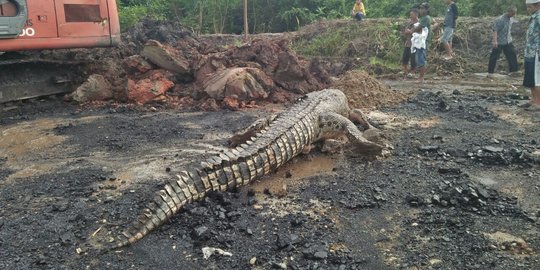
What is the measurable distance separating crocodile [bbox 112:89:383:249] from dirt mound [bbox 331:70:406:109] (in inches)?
66.1

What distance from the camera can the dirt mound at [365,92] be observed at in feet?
28.2

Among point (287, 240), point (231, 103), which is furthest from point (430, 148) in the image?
point (231, 103)

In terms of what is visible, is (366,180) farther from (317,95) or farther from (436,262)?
(317,95)

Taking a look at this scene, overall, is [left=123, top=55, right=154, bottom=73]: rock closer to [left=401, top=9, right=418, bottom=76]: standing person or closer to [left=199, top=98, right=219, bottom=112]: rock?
[left=199, top=98, right=219, bottom=112]: rock

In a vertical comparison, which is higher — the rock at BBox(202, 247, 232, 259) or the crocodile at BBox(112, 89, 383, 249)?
the crocodile at BBox(112, 89, 383, 249)

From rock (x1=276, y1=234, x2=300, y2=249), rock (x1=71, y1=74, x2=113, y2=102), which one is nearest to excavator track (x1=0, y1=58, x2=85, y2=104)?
rock (x1=71, y1=74, x2=113, y2=102)

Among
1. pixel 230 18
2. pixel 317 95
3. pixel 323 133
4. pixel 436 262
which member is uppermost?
pixel 230 18

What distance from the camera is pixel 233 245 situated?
3.50 metres

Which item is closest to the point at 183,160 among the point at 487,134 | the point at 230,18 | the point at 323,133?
the point at 323,133

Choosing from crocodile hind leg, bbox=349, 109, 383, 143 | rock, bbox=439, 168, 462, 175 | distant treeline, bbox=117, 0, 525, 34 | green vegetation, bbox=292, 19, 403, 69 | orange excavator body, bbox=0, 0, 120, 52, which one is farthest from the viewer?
distant treeline, bbox=117, 0, 525, 34

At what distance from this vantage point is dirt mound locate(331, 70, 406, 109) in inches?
338

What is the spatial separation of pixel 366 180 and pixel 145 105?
5558mm

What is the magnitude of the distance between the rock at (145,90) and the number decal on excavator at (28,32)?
197cm

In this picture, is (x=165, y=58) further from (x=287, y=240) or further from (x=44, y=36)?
(x=287, y=240)
